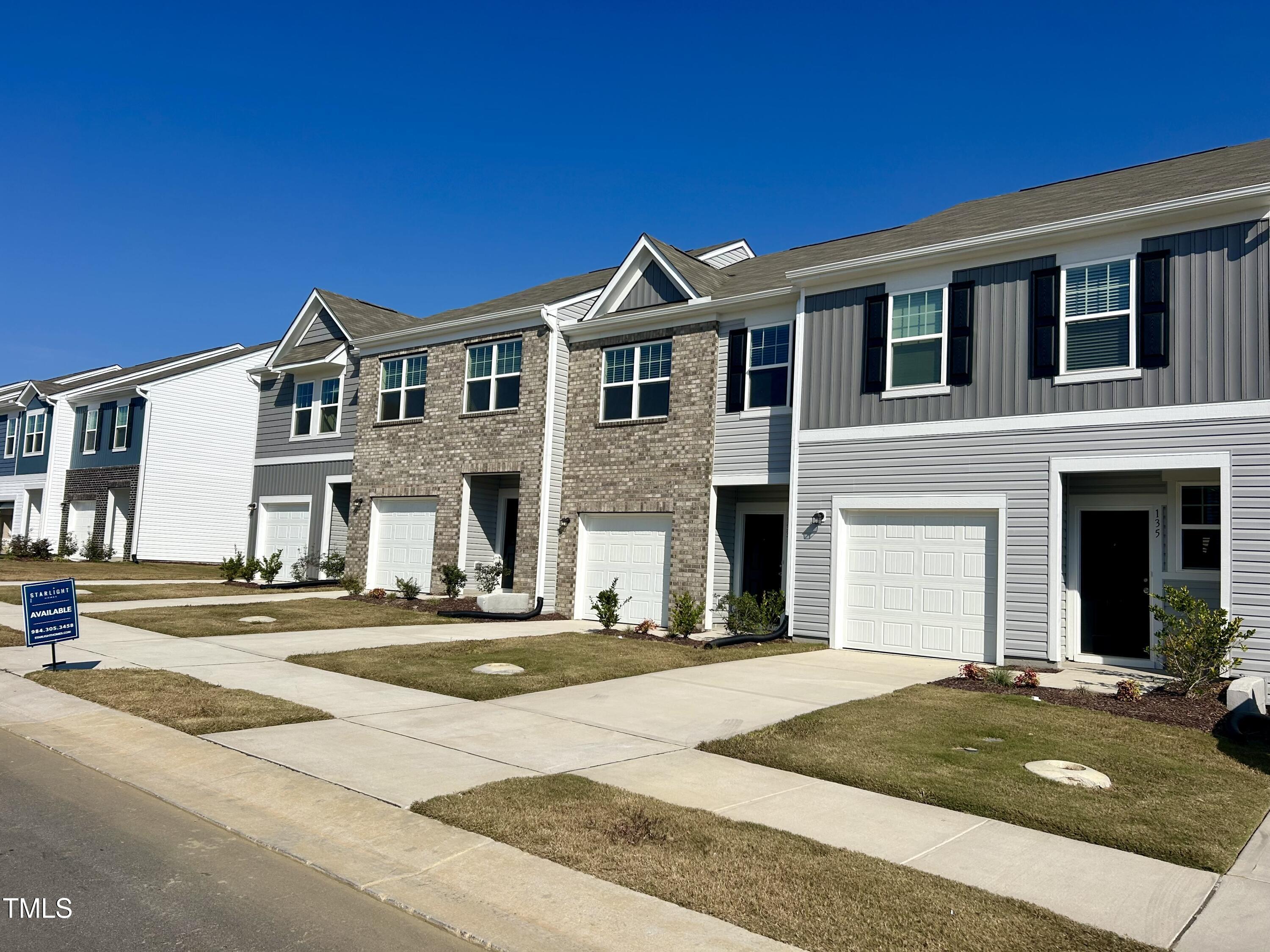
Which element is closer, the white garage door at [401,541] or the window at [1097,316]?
the window at [1097,316]

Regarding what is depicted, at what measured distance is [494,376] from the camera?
21.9m

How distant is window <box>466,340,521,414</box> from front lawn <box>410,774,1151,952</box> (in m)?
15.5

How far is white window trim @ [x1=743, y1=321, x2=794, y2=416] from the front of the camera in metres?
17.6

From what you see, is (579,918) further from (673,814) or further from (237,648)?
(237,648)

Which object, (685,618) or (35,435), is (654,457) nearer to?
(685,618)

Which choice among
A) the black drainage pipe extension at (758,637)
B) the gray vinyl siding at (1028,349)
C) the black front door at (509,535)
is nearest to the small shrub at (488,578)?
the black front door at (509,535)

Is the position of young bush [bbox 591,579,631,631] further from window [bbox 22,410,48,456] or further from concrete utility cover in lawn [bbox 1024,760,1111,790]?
window [bbox 22,410,48,456]

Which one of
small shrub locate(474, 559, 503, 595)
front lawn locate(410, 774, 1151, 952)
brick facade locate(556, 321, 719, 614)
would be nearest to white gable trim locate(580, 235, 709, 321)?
brick facade locate(556, 321, 719, 614)

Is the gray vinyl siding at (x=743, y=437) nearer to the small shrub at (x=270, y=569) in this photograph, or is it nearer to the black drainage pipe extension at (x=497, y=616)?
the black drainage pipe extension at (x=497, y=616)

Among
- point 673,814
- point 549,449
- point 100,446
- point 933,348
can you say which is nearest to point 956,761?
point 673,814

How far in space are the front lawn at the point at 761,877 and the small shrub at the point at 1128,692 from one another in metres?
6.80

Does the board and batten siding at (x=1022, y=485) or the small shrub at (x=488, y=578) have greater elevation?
the board and batten siding at (x=1022, y=485)

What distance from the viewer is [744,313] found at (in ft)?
59.9

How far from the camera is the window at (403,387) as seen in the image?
23547mm
